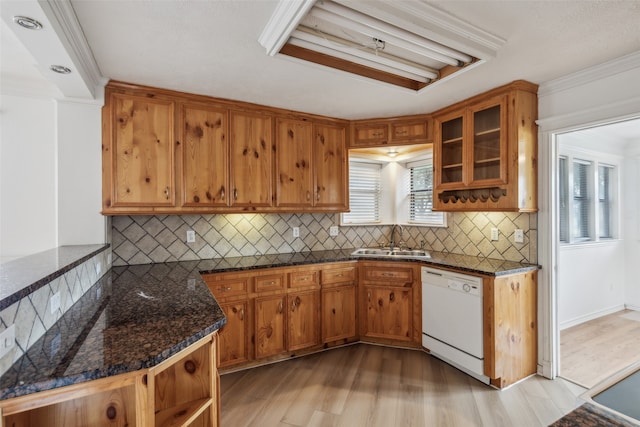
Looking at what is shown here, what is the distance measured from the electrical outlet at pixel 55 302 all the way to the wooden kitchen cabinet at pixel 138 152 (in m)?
1.24

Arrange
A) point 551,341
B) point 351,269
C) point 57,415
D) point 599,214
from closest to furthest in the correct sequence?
1. point 57,415
2. point 551,341
3. point 351,269
4. point 599,214

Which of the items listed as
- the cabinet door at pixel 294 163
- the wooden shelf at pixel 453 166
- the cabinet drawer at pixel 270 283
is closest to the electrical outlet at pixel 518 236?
the wooden shelf at pixel 453 166

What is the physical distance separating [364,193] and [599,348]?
2902 mm

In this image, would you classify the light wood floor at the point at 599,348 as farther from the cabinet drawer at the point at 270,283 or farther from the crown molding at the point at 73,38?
the crown molding at the point at 73,38

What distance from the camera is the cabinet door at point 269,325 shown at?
2865 millimetres

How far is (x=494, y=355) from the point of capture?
2.47 metres

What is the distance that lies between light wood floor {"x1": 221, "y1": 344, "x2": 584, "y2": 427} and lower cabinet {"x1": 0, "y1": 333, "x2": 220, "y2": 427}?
885mm

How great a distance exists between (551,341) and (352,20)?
2.86 m

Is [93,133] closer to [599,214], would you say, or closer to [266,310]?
[266,310]

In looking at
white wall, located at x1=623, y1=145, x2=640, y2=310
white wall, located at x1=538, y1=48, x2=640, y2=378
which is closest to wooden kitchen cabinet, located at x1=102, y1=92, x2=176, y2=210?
white wall, located at x1=538, y1=48, x2=640, y2=378

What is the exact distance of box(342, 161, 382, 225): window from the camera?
3988 millimetres

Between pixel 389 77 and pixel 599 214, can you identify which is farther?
pixel 599 214

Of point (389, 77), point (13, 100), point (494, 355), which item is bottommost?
point (494, 355)

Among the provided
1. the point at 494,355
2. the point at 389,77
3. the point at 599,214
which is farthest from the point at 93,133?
the point at 599,214
